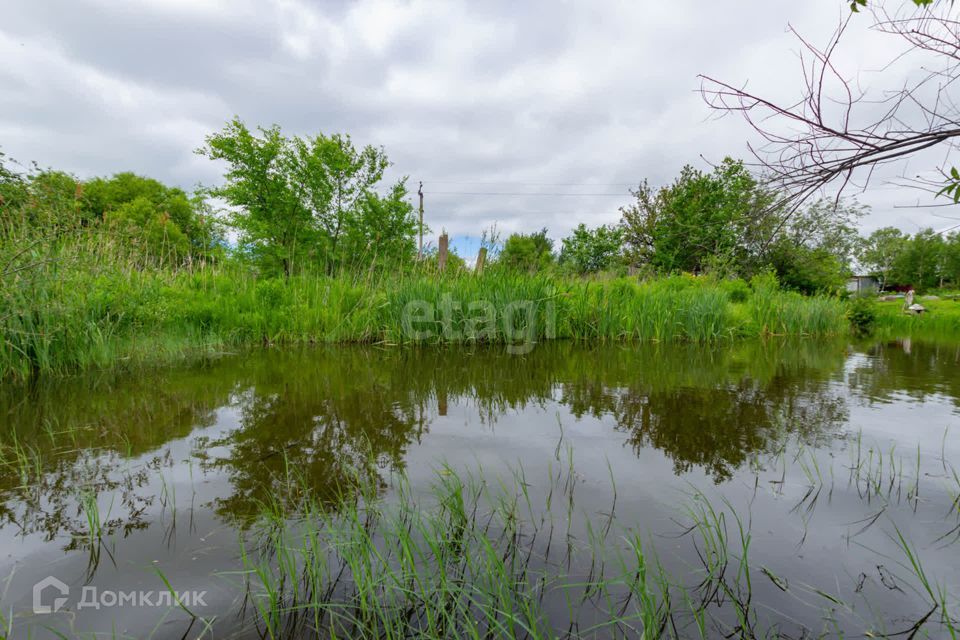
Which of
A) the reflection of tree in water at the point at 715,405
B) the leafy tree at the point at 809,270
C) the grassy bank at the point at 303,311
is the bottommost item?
the reflection of tree in water at the point at 715,405

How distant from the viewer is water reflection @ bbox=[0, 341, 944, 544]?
179cm

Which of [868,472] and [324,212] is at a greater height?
[324,212]

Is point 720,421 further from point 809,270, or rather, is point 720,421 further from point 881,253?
point 881,253

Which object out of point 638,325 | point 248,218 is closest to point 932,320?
point 638,325

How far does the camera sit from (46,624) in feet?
3.43

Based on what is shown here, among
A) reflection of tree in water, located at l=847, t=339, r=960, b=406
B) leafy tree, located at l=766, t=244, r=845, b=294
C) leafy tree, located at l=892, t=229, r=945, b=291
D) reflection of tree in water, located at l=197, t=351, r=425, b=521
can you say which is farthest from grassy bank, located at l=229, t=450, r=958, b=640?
leafy tree, located at l=892, t=229, r=945, b=291

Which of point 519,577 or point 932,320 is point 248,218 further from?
point 932,320

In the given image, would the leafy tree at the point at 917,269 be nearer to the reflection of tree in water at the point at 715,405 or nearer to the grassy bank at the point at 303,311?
the grassy bank at the point at 303,311

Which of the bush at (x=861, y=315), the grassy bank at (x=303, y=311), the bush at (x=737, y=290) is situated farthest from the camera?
the bush at (x=861, y=315)

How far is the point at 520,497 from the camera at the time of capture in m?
1.74

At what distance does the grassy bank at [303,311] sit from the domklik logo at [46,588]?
321cm

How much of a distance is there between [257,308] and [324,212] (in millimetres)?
9507

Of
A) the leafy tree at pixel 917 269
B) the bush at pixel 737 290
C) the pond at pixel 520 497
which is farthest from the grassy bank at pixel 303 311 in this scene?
the leafy tree at pixel 917 269

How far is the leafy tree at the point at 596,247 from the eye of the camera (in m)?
22.9
